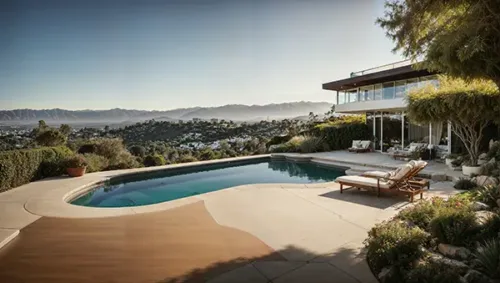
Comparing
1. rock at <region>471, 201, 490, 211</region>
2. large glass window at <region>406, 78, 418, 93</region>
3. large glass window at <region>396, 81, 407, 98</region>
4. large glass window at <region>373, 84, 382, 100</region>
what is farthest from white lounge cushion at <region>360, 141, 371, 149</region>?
rock at <region>471, 201, 490, 211</region>

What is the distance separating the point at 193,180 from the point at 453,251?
Answer: 31.5 feet

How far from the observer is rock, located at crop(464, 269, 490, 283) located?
2.98 meters

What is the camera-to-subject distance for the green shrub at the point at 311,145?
18016 mm

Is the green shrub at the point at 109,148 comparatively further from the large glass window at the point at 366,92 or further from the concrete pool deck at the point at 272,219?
the large glass window at the point at 366,92

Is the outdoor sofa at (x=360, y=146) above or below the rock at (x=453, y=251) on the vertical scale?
below

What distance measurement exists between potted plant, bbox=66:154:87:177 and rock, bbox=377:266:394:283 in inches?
427

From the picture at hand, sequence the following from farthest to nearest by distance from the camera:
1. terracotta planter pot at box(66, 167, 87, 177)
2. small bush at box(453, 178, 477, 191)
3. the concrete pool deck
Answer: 1. terracotta planter pot at box(66, 167, 87, 177)
2. small bush at box(453, 178, 477, 191)
3. the concrete pool deck

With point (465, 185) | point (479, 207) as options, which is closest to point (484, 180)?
point (465, 185)

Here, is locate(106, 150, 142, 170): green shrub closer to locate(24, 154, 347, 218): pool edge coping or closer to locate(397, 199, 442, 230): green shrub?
locate(24, 154, 347, 218): pool edge coping

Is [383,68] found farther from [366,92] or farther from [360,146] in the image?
[360,146]

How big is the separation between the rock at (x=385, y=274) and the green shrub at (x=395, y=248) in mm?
97

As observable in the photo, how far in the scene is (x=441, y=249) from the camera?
3875 mm

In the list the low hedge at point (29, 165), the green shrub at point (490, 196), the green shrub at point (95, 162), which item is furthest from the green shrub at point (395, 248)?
the green shrub at point (95, 162)

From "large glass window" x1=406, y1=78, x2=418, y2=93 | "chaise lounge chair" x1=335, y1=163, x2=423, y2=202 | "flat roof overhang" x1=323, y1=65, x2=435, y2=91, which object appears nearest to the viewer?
"chaise lounge chair" x1=335, y1=163, x2=423, y2=202
